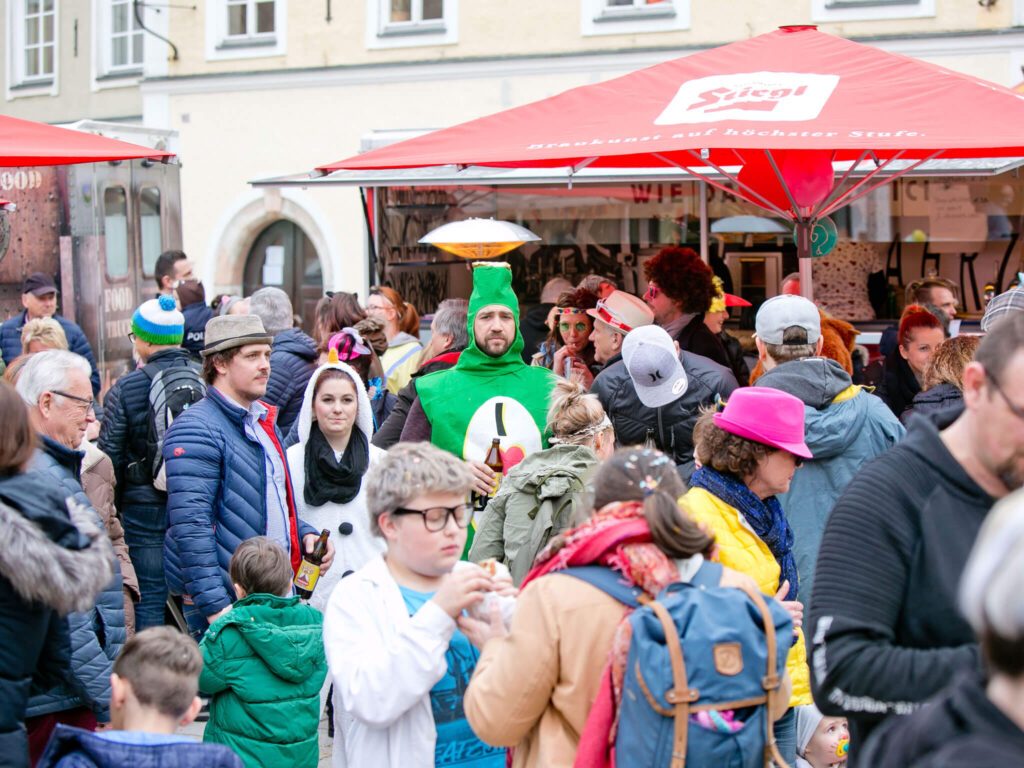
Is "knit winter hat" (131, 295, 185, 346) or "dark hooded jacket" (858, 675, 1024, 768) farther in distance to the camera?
"knit winter hat" (131, 295, 185, 346)

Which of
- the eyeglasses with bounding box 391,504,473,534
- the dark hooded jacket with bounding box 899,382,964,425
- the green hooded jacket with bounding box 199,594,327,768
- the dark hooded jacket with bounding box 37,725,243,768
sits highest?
the eyeglasses with bounding box 391,504,473,534

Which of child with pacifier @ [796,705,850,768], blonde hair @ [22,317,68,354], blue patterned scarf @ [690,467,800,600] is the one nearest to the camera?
blue patterned scarf @ [690,467,800,600]

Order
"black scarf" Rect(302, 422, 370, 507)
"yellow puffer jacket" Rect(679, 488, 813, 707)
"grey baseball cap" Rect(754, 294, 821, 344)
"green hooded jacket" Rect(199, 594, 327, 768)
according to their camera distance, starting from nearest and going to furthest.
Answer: "yellow puffer jacket" Rect(679, 488, 813, 707), "green hooded jacket" Rect(199, 594, 327, 768), "grey baseball cap" Rect(754, 294, 821, 344), "black scarf" Rect(302, 422, 370, 507)

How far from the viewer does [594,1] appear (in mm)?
16781

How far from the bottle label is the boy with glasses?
1725 millimetres

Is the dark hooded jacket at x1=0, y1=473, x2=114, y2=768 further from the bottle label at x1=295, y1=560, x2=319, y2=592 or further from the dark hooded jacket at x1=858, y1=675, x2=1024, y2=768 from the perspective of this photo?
the dark hooded jacket at x1=858, y1=675, x2=1024, y2=768

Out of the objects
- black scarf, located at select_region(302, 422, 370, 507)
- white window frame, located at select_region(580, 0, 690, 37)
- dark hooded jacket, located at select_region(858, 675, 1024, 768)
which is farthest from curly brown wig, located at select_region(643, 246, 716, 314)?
white window frame, located at select_region(580, 0, 690, 37)

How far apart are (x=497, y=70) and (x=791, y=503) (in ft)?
43.3

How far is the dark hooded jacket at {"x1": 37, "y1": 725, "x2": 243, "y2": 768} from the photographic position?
3123mm

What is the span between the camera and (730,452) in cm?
395

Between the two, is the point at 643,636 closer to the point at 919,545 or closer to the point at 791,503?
the point at 919,545

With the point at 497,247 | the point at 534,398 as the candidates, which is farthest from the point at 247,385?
the point at 497,247

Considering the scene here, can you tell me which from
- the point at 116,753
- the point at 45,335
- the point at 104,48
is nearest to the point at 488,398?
the point at 116,753

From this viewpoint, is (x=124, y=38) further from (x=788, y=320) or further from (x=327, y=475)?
(x=788, y=320)
